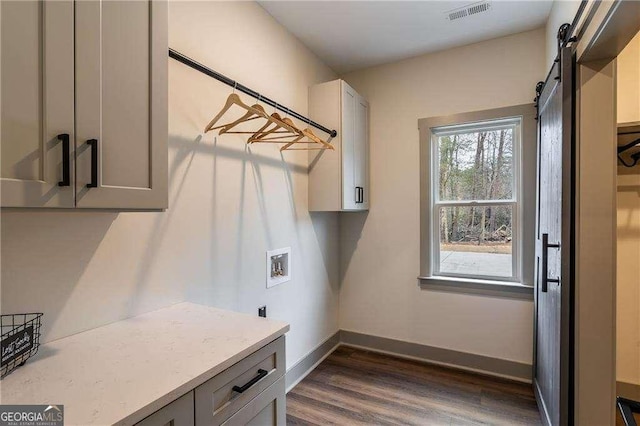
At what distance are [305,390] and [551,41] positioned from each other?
3158 mm

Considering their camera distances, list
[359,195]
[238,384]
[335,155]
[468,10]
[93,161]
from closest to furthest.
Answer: [93,161] < [238,384] < [468,10] < [335,155] < [359,195]

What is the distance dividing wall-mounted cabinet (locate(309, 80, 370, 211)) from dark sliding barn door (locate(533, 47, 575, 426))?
1.42 meters

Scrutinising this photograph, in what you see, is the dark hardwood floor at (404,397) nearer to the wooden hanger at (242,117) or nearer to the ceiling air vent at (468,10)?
the wooden hanger at (242,117)

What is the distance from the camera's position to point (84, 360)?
1.05 metres

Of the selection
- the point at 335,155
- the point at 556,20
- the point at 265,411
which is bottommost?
the point at 265,411

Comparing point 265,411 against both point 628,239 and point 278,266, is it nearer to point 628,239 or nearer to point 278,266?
point 278,266

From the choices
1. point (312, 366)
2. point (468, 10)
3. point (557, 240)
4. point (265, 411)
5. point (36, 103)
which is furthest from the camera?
point (312, 366)

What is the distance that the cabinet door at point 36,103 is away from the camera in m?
0.83

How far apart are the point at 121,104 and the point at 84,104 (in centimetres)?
12

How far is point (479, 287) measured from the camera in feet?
9.27

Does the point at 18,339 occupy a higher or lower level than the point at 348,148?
lower

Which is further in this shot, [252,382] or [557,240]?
[557,240]

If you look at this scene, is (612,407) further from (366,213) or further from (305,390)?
(366,213)

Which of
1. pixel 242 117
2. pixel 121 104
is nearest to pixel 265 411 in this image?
pixel 121 104
